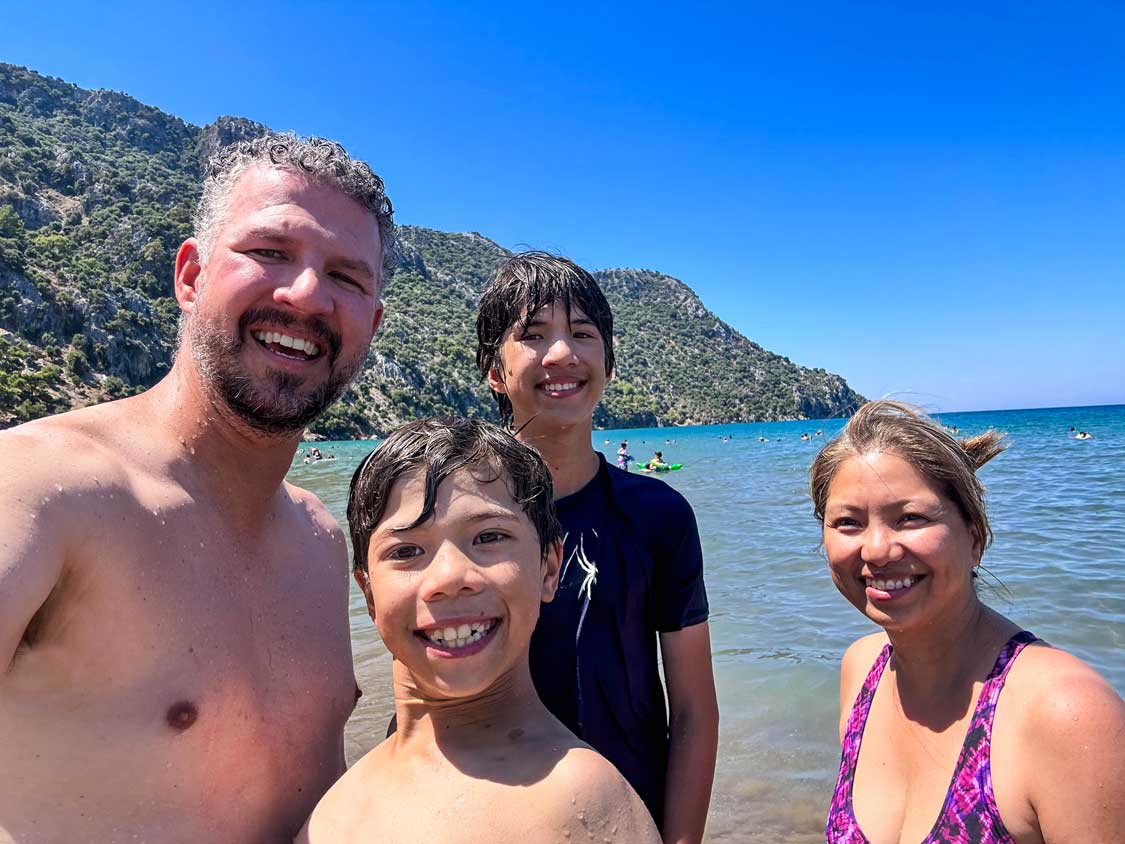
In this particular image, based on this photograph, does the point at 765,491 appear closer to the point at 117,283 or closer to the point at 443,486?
the point at 443,486

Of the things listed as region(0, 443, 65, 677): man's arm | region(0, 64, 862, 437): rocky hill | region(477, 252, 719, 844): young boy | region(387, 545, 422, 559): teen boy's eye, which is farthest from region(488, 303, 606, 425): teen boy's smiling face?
region(0, 64, 862, 437): rocky hill

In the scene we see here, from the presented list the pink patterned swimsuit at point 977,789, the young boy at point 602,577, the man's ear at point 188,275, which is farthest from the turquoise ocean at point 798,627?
the man's ear at point 188,275

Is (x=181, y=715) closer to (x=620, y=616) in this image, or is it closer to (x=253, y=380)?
(x=253, y=380)

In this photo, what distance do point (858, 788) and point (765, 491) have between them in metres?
22.4

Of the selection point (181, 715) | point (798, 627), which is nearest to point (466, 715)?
point (181, 715)

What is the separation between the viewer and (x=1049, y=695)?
1.69m

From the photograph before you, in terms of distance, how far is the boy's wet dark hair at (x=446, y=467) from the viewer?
1.77 meters

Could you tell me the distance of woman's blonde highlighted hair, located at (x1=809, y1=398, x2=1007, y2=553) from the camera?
2117 mm

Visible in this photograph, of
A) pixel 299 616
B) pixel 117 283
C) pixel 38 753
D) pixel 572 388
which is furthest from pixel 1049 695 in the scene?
pixel 117 283

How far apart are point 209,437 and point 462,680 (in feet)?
3.38

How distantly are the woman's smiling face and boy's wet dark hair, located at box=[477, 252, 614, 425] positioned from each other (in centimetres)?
95

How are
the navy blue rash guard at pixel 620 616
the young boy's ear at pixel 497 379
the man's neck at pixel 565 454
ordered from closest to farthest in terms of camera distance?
the navy blue rash guard at pixel 620 616
the man's neck at pixel 565 454
the young boy's ear at pixel 497 379

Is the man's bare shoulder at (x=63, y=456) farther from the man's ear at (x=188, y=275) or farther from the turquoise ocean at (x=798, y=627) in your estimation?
the turquoise ocean at (x=798, y=627)

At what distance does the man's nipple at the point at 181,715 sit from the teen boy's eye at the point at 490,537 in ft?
2.74
